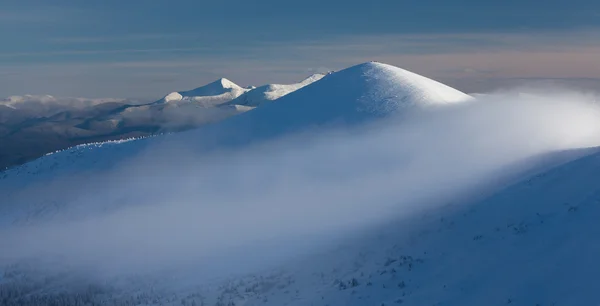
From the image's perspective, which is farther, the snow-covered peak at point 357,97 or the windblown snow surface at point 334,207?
the snow-covered peak at point 357,97

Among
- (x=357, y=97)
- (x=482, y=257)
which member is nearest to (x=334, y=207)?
(x=482, y=257)

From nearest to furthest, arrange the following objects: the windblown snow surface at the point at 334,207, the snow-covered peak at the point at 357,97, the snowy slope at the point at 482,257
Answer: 1. the snowy slope at the point at 482,257
2. the windblown snow surface at the point at 334,207
3. the snow-covered peak at the point at 357,97

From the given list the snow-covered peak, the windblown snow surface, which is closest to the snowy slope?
the windblown snow surface

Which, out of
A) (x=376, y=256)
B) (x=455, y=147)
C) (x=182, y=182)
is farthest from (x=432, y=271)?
(x=182, y=182)

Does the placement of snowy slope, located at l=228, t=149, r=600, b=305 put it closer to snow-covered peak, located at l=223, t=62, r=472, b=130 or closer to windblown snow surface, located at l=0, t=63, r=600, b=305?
windblown snow surface, located at l=0, t=63, r=600, b=305

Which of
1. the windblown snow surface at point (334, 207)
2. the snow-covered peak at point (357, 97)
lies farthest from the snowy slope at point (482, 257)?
the snow-covered peak at point (357, 97)

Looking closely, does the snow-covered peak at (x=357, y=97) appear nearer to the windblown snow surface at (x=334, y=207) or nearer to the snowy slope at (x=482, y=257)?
the windblown snow surface at (x=334, y=207)

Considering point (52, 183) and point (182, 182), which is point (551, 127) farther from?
point (52, 183)

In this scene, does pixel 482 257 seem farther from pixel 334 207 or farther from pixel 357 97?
pixel 357 97
